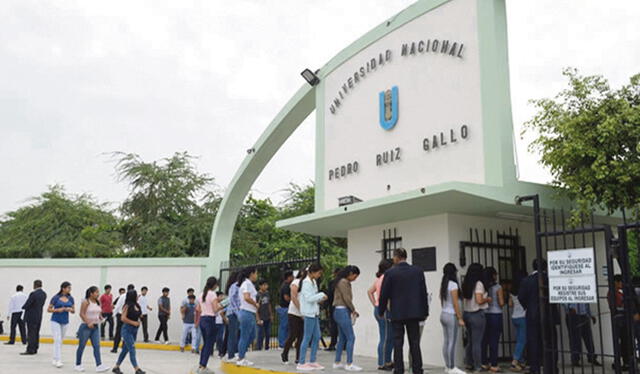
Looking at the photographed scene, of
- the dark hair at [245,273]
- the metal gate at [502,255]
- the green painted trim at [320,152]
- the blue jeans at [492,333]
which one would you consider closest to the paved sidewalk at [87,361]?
the dark hair at [245,273]

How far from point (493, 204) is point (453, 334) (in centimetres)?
219

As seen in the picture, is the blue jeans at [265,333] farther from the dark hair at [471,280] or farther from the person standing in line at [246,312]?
the dark hair at [471,280]

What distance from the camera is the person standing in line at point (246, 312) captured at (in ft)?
33.0

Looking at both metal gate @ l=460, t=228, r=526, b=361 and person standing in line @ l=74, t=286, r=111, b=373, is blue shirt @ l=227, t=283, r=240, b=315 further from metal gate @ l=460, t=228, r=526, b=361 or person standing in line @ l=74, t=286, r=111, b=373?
metal gate @ l=460, t=228, r=526, b=361

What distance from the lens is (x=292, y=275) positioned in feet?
43.4

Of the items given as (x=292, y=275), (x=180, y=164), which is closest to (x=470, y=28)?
(x=292, y=275)

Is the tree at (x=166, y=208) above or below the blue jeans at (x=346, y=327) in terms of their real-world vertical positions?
above

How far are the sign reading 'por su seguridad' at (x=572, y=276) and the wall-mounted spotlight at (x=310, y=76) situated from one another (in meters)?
7.81

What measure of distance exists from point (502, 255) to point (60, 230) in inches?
1154

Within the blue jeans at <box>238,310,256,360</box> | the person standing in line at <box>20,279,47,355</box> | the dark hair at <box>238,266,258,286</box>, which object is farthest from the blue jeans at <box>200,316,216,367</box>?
the person standing in line at <box>20,279,47,355</box>

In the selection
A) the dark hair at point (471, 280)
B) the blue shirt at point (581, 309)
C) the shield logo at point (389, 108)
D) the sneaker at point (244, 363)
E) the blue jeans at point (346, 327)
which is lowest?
the sneaker at point (244, 363)

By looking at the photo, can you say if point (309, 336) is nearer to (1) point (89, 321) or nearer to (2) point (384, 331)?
(2) point (384, 331)

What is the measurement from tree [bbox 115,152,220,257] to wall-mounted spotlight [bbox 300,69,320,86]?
15836 mm

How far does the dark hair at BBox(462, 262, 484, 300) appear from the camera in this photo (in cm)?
898
